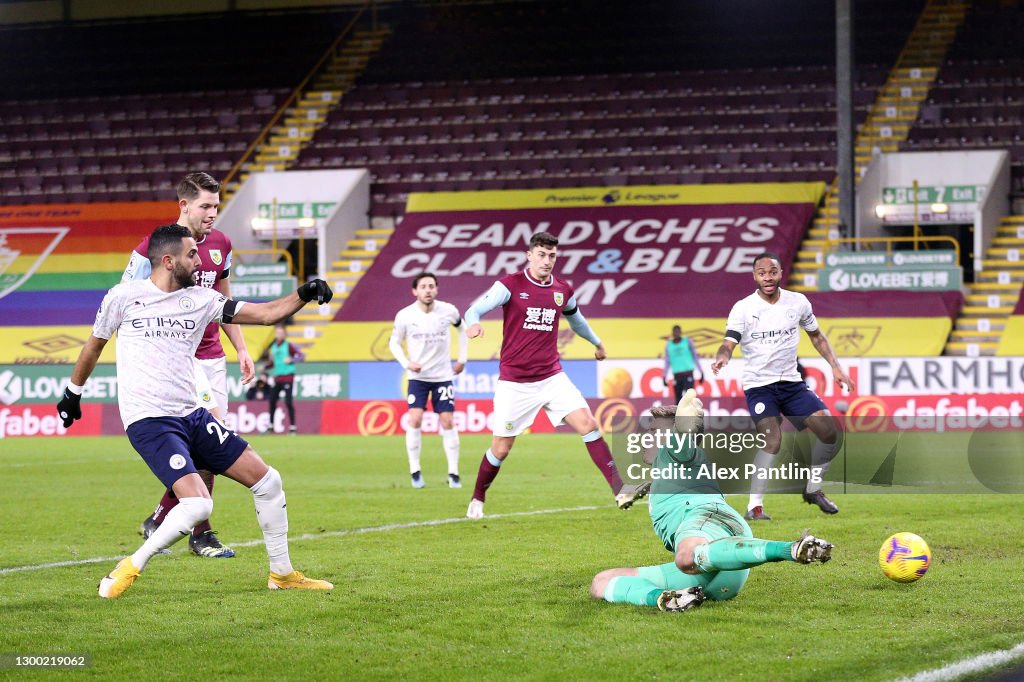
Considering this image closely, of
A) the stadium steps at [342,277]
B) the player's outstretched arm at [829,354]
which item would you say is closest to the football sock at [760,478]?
the player's outstretched arm at [829,354]

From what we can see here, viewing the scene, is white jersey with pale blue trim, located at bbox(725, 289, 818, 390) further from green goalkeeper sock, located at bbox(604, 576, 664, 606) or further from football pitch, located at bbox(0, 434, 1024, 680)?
green goalkeeper sock, located at bbox(604, 576, 664, 606)

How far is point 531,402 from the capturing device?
11203 mm

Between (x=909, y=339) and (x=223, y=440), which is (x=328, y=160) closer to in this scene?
(x=909, y=339)

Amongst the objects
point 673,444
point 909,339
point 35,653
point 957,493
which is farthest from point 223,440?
point 909,339

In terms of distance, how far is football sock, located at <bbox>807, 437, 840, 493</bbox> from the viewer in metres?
11.4

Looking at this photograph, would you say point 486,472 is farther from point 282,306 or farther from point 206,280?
point 282,306

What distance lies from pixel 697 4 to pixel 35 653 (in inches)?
1402

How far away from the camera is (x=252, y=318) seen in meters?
7.08

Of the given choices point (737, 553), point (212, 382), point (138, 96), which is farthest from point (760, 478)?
point (138, 96)

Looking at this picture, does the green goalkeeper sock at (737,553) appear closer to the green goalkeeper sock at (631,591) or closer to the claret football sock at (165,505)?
the green goalkeeper sock at (631,591)

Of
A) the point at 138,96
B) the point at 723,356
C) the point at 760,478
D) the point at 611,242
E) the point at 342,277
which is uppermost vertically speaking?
the point at 138,96

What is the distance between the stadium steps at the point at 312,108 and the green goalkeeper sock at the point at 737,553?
103ft

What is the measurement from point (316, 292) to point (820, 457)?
6122 millimetres

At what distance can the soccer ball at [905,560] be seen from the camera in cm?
724
